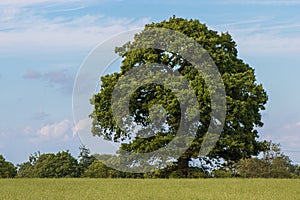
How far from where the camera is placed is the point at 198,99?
3688 cm

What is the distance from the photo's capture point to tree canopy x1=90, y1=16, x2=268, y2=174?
37.3m

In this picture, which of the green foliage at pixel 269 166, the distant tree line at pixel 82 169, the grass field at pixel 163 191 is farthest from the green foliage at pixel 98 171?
the grass field at pixel 163 191

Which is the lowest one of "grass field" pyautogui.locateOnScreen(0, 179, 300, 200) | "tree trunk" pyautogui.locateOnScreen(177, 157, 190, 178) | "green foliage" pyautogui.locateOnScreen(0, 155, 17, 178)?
"grass field" pyautogui.locateOnScreen(0, 179, 300, 200)

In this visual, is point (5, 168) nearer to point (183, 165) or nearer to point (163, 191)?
point (183, 165)

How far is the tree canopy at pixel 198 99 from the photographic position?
3734 cm

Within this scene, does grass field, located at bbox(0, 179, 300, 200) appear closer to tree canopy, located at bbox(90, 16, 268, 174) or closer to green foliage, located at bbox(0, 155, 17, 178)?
tree canopy, located at bbox(90, 16, 268, 174)

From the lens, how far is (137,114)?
39281 millimetres

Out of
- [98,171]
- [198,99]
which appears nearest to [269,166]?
[98,171]

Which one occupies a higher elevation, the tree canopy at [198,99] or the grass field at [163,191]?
the tree canopy at [198,99]

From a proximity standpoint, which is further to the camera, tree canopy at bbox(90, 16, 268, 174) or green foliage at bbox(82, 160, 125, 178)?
green foliage at bbox(82, 160, 125, 178)

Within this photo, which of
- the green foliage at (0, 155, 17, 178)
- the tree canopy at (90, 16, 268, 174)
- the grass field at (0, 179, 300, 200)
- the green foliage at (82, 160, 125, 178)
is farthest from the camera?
the green foliage at (82, 160, 125, 178)

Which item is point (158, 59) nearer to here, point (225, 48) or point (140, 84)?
point (140, 84)

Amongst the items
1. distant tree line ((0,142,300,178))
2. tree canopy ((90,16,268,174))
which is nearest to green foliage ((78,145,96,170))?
distant tree line ((0,142,300,178))

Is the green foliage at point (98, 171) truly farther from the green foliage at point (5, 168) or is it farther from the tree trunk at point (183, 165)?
the tree trunk at point (183, 165)
